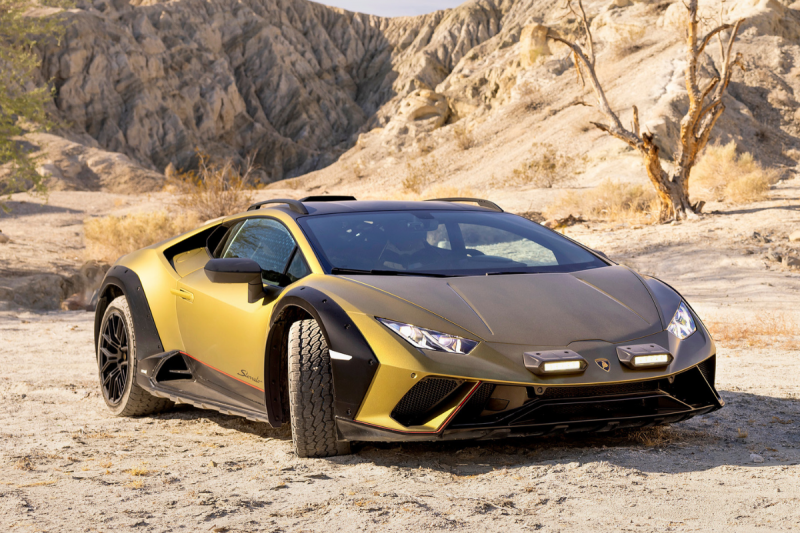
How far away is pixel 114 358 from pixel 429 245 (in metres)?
2.64

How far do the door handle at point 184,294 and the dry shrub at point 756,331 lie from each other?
5.21 m

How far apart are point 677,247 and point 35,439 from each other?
12344 millimetres

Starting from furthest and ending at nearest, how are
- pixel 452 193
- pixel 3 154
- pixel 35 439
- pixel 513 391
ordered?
pixel 452 193
pixel 3 154
pixel 35 439
pixel 513 391

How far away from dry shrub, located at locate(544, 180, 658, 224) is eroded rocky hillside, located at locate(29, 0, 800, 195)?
586 centimetres

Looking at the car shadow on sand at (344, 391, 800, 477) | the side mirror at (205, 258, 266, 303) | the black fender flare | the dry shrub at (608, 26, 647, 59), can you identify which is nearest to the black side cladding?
the side mirror at (205, 258, 266, 303)

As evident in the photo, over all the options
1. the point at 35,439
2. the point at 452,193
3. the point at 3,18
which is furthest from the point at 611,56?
the point at 35,439

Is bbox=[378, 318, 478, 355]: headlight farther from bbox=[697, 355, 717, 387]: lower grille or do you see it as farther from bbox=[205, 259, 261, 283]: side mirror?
bbox=[697, 355, 717, 387]: lower grille

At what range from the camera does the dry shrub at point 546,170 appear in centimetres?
2908

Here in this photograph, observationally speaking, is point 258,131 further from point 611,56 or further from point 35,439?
point 35,439

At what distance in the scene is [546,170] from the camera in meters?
29.9

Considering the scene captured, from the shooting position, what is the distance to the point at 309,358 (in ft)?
12.3

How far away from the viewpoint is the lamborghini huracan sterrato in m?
3.43

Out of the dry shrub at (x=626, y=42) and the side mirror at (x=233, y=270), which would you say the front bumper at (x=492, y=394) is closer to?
the side mirror at (x=233, y=270)

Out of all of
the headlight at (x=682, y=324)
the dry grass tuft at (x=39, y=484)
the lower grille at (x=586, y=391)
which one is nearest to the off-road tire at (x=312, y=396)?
the lower grille at (x=586, y=391)
